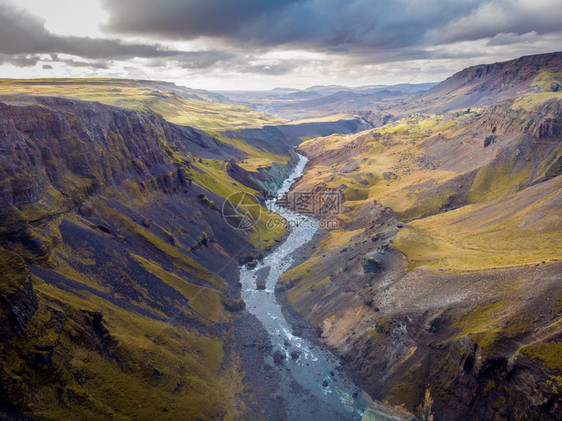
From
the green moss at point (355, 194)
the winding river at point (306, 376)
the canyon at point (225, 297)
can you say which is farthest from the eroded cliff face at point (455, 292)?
the green moss at point (355, 194)

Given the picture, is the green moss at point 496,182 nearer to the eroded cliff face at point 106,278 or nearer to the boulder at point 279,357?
the eroded cliff face at point 106,278

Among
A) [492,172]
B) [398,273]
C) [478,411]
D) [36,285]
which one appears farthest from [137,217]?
[492,172]

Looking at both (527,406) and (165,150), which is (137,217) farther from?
(527,406)

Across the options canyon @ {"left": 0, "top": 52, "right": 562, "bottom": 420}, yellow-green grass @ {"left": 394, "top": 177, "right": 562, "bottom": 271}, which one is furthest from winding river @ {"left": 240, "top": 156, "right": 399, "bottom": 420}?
yellow-green grass @ {"left": 394, "top": 177, "right": 562, "bottom": 271}

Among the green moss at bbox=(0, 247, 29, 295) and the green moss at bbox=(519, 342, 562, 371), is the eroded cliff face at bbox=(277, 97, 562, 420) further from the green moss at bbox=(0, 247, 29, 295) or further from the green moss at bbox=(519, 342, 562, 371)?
the green moss at bbox=(0, 247, 29, 295)

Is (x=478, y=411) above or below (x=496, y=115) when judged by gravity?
below
